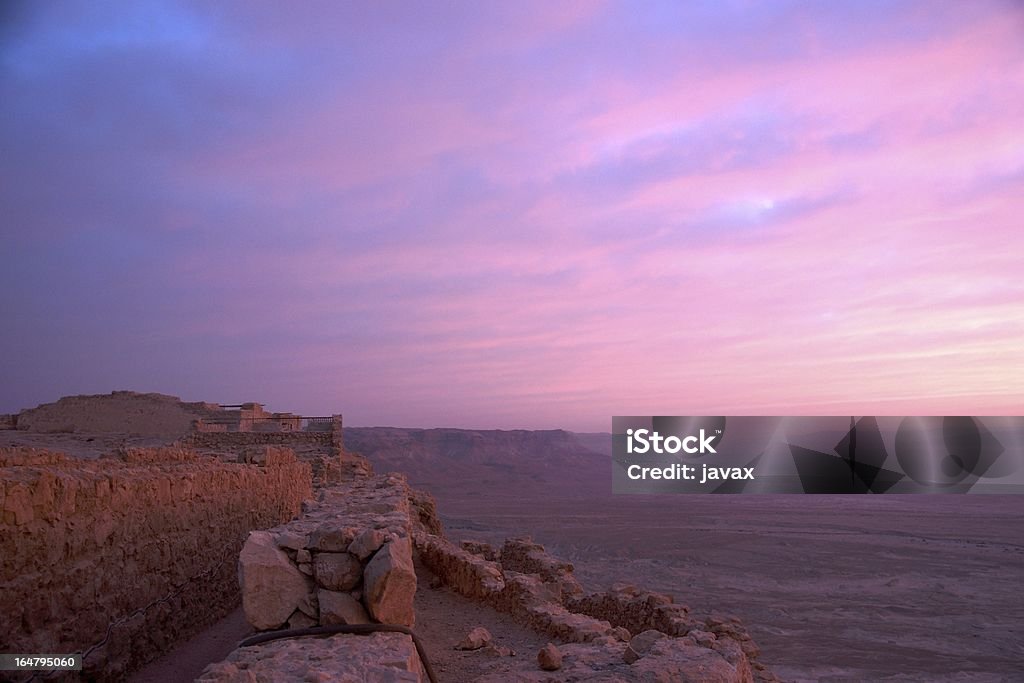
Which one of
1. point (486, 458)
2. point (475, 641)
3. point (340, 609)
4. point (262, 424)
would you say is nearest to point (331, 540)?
point (340, 609)

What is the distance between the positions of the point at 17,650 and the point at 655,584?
15268mm

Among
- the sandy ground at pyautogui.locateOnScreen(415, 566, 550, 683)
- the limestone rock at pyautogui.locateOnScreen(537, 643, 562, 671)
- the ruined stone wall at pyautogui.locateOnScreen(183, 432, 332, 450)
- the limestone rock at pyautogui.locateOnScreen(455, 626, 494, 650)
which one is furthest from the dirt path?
the ruined stone wall at pyautogui.locateOnScreen(183, 432, 332, 450)

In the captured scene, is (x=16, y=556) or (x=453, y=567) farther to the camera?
(x=453, y=567)

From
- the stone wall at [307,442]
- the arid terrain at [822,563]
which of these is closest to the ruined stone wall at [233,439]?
the stone wall at [307,442]

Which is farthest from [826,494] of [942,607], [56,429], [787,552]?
[56,429]

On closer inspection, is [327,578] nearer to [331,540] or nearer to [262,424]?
[331,540]

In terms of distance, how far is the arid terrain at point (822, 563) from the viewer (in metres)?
12.2

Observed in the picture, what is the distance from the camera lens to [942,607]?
50.7 ft

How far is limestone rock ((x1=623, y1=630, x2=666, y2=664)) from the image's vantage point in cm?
384

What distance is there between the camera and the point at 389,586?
3.25 metres

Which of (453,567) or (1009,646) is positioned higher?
(453,567)

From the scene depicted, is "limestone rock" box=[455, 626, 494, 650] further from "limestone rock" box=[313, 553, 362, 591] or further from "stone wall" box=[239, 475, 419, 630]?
"limestone rock" box=[313, 553, 362, 591]

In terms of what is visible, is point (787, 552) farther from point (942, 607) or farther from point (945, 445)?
point (945, 445)

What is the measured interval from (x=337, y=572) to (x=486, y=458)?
215ft
